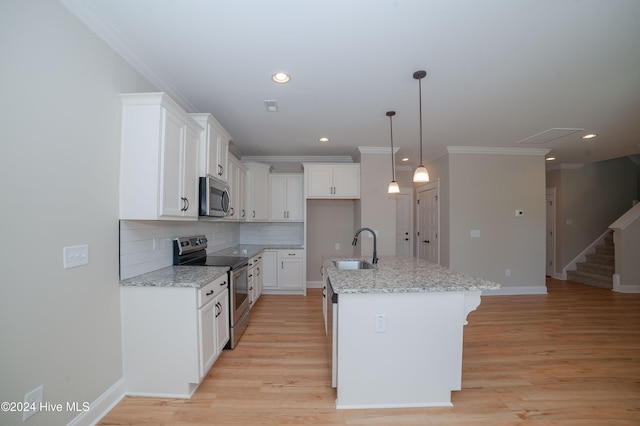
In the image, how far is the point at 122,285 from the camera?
1.99 metres

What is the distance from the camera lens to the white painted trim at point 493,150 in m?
4.66

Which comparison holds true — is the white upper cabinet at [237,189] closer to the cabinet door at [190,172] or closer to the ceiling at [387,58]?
the ceiling at [387,58]

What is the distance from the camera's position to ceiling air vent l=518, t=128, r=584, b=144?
3.74 meters

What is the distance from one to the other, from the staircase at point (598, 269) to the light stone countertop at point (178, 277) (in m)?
7.21

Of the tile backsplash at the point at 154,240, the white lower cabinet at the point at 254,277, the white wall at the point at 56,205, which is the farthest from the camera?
the white lower cabinet at the point at 254,277

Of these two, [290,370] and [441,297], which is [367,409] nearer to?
[290,370]

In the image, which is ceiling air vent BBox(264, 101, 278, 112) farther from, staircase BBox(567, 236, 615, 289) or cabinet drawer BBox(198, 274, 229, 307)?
Result: staircase BBox(567, 236, 615, 289)

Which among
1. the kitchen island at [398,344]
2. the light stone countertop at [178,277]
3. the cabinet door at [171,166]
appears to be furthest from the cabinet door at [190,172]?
the kitchen island at [398,344]

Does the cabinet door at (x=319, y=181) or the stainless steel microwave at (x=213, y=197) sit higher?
the cabinet door at (x=319, y=181)

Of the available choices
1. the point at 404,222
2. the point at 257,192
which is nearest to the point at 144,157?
the point at 257,192

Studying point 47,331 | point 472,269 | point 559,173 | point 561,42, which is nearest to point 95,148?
point 47,331

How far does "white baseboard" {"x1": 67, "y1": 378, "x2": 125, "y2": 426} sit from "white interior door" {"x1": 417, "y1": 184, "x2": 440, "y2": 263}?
4.97m

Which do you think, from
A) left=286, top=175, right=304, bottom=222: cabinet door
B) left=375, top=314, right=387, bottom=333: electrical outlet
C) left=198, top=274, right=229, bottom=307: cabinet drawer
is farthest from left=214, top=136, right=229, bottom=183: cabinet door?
left=375, top=314, right=387, bottom=333: electrical outlet

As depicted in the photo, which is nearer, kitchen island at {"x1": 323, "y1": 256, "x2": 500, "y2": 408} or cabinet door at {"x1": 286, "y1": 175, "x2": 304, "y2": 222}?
kitchen island at {"x1": 323, "y1": 256, "x2": 500, "y2": 408}
